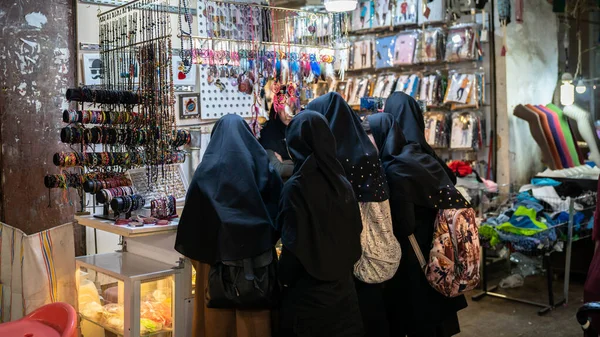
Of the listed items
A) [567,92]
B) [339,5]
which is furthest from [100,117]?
[567,92]

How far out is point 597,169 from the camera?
7027 mm

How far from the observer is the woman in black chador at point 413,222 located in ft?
12.9

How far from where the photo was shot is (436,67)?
7.77 m

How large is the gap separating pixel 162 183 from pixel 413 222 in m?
1.48

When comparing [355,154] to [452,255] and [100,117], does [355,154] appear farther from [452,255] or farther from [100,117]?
[100,117]

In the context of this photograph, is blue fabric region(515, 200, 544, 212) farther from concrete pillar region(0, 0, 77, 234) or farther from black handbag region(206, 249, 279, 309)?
concrete pillar region(0, 0, 77, 234)

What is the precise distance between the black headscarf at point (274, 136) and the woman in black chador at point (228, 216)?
2.18 ft

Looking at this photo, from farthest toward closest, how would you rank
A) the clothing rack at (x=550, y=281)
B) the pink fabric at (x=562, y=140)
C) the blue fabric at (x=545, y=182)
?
the pink fabric at (x=562, y=140)
the blue fabric at (x=545, y=182)
the clothing rack at (x=550, y=281)

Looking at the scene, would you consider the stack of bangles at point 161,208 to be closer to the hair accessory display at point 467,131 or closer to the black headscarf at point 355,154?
the black headscarf at point 355,154

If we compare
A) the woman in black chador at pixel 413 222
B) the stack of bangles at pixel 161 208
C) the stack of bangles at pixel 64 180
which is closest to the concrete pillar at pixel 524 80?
the woman in black chador at pixel 413 222

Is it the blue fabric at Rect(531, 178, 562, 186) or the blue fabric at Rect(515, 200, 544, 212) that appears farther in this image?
the blue fabric at Rect(531, 178, 562, 186)

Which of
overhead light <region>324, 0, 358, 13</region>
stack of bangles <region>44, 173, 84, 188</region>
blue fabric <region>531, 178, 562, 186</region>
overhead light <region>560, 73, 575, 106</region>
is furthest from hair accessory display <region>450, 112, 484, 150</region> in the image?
stack of bangles <region>44, 173, 84, 188</region>

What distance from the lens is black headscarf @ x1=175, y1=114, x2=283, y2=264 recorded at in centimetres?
320

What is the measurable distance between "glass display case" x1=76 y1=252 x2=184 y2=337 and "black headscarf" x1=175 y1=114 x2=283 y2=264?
306mm
